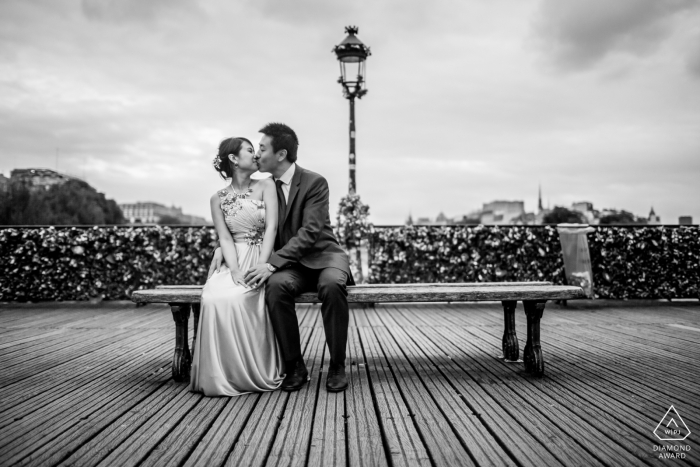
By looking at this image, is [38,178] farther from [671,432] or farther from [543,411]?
[671,432]

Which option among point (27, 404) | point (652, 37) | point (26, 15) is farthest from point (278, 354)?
point (652, 37)

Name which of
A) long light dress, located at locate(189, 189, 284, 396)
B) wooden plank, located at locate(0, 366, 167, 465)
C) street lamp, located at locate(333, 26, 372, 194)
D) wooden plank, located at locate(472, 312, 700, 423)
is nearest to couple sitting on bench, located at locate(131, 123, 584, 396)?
long light dress, located at locate(189, 189, 284, 396)

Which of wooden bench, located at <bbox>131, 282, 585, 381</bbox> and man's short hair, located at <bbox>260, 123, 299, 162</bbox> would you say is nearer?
wooden bench, located at <bbox>131, 282, 585, 381</bbox>

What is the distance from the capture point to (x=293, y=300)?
3.67 meters

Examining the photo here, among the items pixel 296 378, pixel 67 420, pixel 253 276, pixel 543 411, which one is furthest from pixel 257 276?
pixel 543 411

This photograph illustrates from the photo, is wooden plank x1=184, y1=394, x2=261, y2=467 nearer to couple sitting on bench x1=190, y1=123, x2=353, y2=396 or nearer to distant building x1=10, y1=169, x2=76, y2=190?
couple sitting on bench x1=190, y1=123, x2=353, y2=396

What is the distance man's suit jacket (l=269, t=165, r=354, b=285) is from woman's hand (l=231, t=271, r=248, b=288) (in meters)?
0.25

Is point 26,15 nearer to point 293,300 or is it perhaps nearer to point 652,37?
point 293,300

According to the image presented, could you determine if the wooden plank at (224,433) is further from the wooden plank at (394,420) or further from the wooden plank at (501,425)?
the wooden plank at (501,425)

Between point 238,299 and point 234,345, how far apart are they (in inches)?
12.9

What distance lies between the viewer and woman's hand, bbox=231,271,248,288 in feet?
12.1

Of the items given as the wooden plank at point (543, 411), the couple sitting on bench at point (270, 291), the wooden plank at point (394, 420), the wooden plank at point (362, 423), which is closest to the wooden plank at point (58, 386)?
the couple sitting on bench at point (270, 291)

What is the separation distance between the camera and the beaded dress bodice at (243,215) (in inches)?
160

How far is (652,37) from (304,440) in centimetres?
1626
